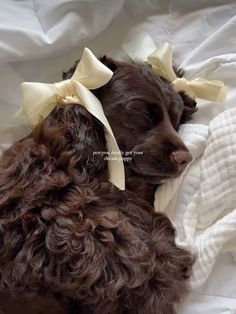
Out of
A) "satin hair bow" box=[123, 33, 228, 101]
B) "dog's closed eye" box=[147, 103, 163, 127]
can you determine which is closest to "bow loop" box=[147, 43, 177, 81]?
"satin hair bow" box=[123, 33, 228, 101]

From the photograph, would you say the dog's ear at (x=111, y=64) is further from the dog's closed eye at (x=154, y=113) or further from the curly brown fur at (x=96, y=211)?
the dog's closed eye at (x=154, y=113)

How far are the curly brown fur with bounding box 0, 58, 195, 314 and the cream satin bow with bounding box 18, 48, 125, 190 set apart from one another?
0.06 feet

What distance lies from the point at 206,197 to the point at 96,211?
0.20 meters

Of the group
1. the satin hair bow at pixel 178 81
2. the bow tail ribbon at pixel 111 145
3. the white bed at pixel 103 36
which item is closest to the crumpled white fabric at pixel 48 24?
the white bed at pixel 103 36

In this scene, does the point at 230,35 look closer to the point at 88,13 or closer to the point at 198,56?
the point at 198,56

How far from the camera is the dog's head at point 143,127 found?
0.94 m

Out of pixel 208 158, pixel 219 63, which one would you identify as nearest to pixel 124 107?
pixel 208 158

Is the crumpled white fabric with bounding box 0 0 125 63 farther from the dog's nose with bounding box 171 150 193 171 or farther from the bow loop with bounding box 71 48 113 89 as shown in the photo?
the dog's nose with bounding box 171 150 193 171

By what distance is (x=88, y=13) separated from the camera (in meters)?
1.13

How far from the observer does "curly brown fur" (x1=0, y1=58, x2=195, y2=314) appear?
2.73 ft

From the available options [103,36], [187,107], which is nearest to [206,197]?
[187,107]

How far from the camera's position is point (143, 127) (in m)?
0.95

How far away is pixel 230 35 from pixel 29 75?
16.7 inches

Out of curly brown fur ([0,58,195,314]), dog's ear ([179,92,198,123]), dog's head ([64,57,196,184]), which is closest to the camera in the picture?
curly brown fur ([0,58,195,314])
